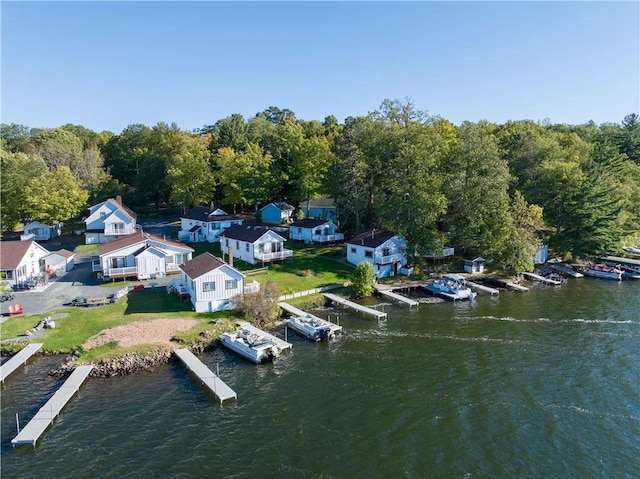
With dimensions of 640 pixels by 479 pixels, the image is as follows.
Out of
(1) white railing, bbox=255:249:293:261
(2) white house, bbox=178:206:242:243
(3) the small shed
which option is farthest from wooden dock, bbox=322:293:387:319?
(2) white house, bbox=178:206:242:243

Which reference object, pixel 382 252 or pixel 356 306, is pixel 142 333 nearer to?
pixel 356 306

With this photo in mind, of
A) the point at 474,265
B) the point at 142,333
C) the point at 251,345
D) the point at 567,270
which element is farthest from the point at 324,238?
the point at 142,333

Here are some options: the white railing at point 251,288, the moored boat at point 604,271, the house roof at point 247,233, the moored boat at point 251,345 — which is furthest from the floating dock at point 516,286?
the moored boat at point 251,345

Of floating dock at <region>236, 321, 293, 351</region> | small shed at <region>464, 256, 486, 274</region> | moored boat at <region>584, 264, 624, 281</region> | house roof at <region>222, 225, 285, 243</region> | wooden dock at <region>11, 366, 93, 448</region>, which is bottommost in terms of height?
wooden dock at <region>11, 366, 93, 448</region>

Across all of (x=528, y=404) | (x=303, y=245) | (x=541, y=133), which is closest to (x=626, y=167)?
(x=541, y=133)

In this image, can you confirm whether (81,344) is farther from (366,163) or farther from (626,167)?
(626,167)

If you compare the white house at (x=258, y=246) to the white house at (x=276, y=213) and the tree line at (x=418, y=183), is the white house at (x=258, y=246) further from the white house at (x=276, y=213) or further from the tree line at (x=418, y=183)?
the white house at (x=276, y=213)

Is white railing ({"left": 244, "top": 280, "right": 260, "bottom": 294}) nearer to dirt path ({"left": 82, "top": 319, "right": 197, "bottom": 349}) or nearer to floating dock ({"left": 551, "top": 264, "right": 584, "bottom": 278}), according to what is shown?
dirt path ({"left": 82, "top": 319, "right": 197, "bottom": 349})

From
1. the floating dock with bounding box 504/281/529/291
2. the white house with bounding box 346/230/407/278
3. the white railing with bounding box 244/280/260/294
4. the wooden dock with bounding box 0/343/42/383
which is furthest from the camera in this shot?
the white house with bounding box 346/230/407/278

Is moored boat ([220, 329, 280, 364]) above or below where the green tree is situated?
below
